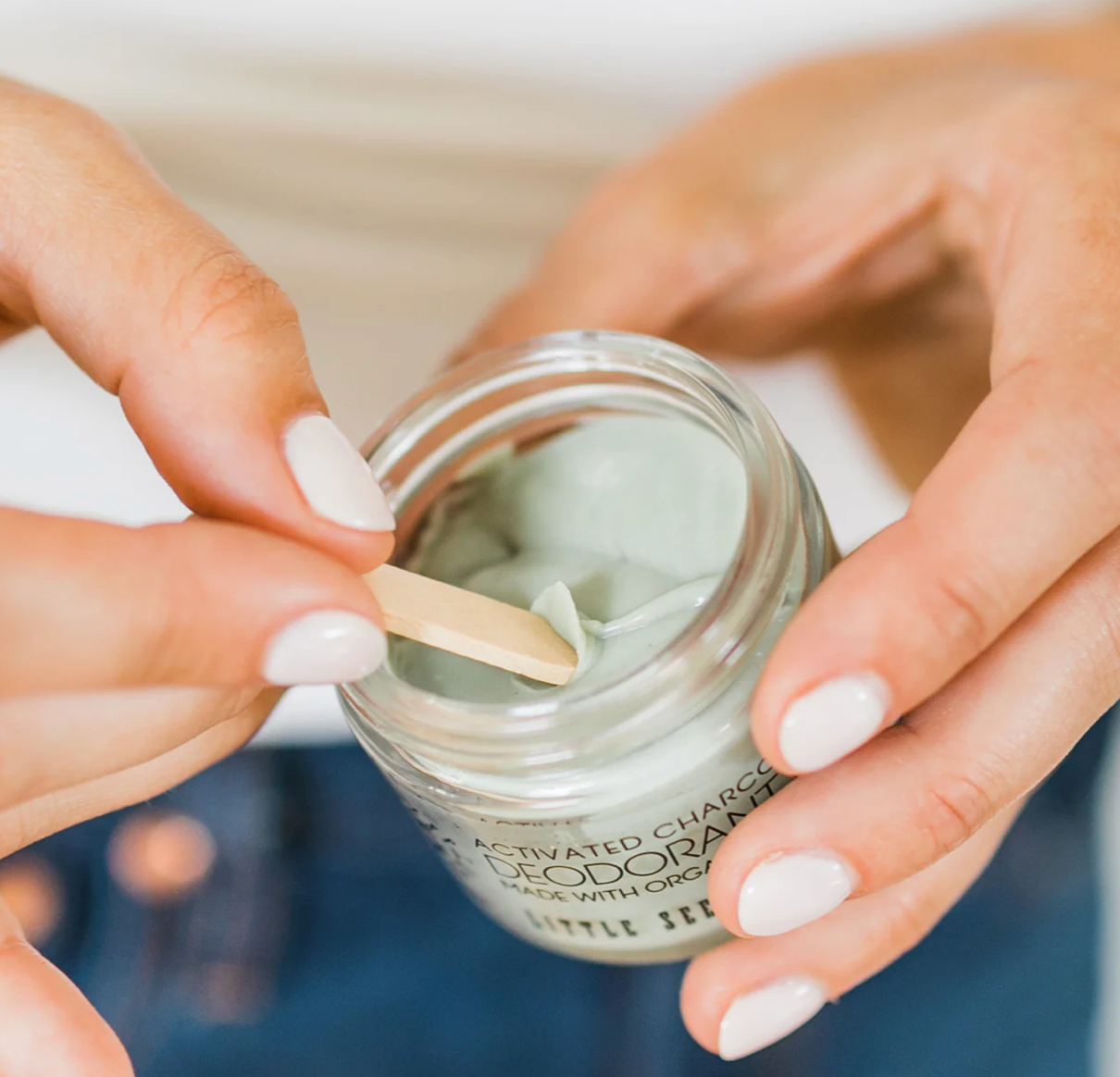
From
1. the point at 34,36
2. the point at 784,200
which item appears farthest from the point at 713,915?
the point at 34,36

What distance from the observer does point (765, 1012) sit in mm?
617

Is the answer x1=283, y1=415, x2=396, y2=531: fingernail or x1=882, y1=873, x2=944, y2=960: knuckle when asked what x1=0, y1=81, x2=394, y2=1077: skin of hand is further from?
x1=882, y1=873, x2=944, y2=960: knuckle

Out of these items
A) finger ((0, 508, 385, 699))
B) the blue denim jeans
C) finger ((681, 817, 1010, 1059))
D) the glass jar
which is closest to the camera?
finger ((0, 508, 385, 699))

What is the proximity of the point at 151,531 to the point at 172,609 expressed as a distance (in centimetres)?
3

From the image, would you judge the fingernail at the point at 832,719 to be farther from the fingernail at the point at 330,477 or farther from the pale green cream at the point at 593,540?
the fingernail at the point at 330,477

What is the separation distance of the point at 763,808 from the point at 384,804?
622 mm

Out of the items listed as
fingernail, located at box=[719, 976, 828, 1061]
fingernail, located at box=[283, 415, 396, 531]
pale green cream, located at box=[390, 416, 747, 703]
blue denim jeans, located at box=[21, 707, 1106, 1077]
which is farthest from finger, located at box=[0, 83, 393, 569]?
blue denim jeans, located at box=[21, 707, 1106, 1077]

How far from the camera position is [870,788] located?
0.50m

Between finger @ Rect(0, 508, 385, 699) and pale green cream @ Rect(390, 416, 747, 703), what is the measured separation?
11 cm

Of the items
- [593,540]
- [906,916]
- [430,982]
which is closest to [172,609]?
[593,540]

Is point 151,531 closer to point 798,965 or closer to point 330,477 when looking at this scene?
point 330,477

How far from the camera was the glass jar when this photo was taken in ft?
1.57

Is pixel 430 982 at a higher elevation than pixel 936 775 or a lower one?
lower

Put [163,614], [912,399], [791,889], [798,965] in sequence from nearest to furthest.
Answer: [163,614] → [791,889] → [798,965] → [912,399]
